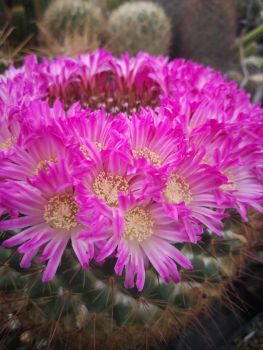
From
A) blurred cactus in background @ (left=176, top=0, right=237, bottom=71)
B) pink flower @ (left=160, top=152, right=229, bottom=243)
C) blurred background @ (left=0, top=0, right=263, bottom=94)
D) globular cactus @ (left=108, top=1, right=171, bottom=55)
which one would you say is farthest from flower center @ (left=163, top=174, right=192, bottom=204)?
blurred cactus in background @ (left=176, top=0, right=237, bottom=71)

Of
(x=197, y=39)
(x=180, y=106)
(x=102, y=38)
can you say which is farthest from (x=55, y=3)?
(x=180, y=106)

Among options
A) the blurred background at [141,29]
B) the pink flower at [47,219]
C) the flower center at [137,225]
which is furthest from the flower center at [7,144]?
the blurred background at [141,29]

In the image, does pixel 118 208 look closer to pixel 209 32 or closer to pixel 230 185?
pixel 230 185

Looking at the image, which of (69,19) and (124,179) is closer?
(124,179)

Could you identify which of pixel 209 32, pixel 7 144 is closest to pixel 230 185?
pixel 7 144

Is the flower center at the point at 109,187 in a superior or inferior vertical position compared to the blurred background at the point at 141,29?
inferior

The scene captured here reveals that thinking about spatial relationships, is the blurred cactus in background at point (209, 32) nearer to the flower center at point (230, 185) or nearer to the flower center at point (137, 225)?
the flower center at point (230, 185)

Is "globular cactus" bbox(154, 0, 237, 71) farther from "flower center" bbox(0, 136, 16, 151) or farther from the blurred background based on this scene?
"flower center" bbox(0, 136, 16, 151)
